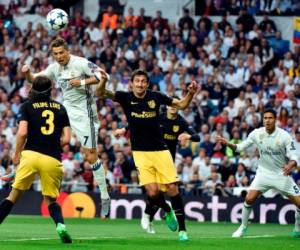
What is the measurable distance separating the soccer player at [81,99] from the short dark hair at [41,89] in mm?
2993

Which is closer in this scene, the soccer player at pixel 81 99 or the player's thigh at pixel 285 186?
the soccer player at pixel 81 99

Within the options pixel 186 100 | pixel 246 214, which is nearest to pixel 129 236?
pixel 246 214

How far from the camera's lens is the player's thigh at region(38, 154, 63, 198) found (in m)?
→ 15.3

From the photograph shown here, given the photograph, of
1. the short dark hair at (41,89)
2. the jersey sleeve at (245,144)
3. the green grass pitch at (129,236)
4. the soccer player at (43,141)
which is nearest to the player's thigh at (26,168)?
the soccer player at (43,141)

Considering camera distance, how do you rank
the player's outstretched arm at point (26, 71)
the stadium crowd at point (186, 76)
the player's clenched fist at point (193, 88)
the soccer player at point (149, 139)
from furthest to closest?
the stadium crowd at point (186, 76) < the player's outstretched arm at point (26, 71) < the soccer player at point (149, 139) < the player's clenched fist at point (193, 88)

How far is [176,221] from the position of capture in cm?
1736

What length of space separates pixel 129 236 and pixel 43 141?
3.77m

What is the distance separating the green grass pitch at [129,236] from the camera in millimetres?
15703

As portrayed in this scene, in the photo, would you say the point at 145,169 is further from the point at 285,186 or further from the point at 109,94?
the point at 285,186

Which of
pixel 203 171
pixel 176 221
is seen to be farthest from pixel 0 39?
pixel 176 221

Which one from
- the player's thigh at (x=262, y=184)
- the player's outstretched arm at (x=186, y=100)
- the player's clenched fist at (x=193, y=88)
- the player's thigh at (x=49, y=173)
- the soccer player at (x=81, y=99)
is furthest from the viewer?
the player's thigh at (x=262, y=184)

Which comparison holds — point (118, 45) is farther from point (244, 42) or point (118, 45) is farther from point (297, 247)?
point (297, 247)

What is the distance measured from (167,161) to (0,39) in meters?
19.2

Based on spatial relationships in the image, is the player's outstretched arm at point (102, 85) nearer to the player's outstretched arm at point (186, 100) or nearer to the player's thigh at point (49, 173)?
the player's outstretched arm at point (186, 100)
